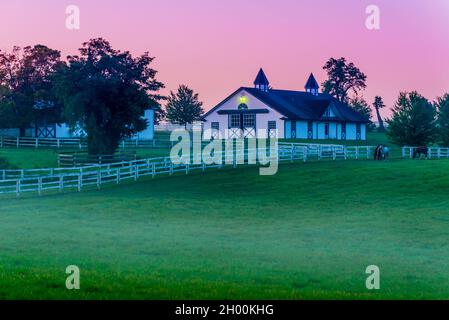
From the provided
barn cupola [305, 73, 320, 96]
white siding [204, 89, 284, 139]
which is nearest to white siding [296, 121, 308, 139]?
white siding [204, 89, 284, 139]

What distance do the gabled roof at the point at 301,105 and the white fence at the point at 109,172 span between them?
26144 mm

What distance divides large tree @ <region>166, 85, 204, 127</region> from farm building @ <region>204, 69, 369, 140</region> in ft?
33.1

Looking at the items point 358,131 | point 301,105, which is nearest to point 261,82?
point 301,105

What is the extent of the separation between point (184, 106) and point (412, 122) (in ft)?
129

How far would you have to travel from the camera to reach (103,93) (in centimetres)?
5509

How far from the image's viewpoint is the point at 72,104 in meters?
53.8

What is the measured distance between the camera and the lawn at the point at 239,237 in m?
14.6

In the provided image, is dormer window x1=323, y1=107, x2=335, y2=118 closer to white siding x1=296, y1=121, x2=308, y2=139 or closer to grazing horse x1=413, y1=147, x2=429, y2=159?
white siding x1=296, y1=121, x2=308, y2=139

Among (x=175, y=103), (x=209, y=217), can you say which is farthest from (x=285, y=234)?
(x=175, y=103)

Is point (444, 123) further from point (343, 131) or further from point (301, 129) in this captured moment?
point (343, 131)

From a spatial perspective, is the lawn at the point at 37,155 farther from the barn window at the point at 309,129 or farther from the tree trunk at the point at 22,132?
the barn window at the point at 309,129

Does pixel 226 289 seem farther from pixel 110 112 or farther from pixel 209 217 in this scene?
pixel 110 112

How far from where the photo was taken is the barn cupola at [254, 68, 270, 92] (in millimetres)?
90562
